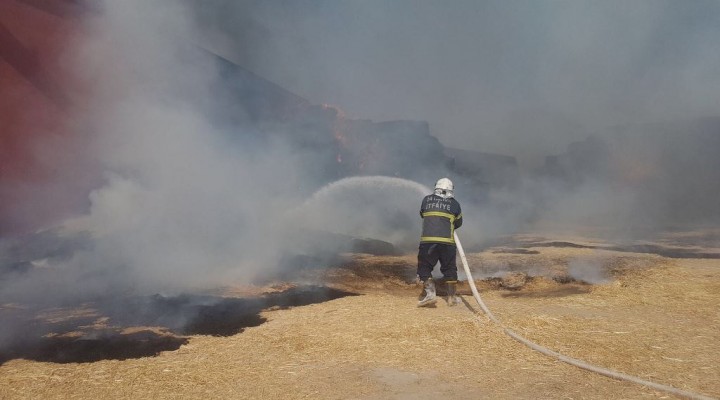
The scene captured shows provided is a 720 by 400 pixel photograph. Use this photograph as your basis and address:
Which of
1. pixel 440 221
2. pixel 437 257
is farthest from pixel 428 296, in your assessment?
pixel 440 221

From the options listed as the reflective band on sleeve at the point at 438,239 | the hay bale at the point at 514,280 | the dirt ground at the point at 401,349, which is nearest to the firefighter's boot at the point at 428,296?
the dirt ground at the point at 401,349

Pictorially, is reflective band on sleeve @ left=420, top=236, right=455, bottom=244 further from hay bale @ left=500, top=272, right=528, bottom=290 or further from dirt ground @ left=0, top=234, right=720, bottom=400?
hay bale @ left=500, top=272, right=528, bottom=290

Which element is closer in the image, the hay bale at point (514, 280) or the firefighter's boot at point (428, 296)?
the firefighter's boot at point (428, 296)

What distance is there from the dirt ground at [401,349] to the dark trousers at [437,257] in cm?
46

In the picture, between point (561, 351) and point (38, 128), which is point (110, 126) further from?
point (561, 351)

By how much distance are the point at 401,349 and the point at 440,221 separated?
2.07m

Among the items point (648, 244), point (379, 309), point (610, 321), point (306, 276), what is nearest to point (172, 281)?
point (306, 276)

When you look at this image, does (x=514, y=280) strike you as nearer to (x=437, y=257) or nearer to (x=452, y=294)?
(x=452, y=294)

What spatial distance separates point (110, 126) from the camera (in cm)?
1013

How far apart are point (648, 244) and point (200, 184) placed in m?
12.5

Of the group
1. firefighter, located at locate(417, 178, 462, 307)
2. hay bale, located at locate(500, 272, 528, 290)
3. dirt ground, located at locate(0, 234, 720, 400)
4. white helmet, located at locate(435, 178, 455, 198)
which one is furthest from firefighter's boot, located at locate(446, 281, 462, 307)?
hay bale, located at locate(500, 272, 528, 290)

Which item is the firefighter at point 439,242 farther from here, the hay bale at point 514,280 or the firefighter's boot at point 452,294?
the hay bale at point 514,280

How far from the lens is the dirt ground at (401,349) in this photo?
3352 millimetres

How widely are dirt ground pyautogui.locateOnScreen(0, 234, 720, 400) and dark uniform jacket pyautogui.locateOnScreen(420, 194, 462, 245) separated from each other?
932 mm
